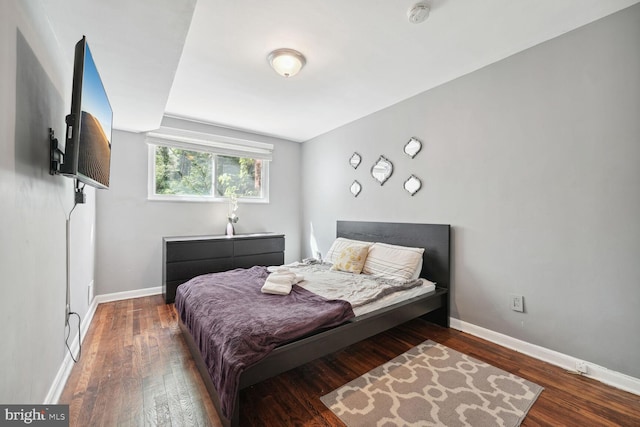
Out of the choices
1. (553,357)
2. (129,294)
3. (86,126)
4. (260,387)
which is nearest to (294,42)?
(86,126)

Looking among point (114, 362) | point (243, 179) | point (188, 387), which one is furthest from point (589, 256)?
point (243, 179)

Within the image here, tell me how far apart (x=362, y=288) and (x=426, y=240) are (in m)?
1.02

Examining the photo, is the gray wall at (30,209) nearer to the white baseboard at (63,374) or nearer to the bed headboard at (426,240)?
the white baseboard at (63,374)

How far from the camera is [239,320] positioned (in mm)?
1660

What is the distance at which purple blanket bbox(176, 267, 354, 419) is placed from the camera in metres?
1.42

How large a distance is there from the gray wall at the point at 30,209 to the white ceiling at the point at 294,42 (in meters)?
0.35

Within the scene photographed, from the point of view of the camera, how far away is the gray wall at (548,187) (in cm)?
178

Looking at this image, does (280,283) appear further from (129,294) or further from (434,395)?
(129,294)

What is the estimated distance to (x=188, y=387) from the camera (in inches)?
68.6

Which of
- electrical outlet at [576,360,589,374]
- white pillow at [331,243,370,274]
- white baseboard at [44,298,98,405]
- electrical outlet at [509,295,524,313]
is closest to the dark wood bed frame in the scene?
white pillow at [331,243,370,274]

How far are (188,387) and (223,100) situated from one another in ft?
9.57

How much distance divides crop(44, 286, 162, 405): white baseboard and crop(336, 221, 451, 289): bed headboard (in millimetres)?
3075

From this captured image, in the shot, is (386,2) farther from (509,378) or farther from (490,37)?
(509,378)

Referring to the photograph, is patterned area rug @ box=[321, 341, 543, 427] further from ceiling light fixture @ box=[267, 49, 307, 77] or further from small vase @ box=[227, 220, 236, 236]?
small vase @ box=[227, 220, 236, 236]
